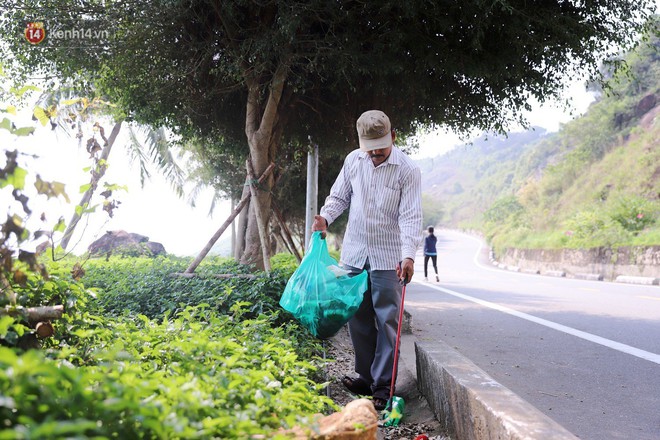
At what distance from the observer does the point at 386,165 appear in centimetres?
493

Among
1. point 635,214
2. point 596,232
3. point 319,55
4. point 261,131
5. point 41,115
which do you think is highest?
point 319,55

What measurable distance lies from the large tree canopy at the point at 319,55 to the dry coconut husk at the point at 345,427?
19.1 ft

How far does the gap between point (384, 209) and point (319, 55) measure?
4.33m

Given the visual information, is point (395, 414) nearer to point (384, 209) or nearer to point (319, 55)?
point (384, 209)

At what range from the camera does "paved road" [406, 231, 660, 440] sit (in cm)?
468

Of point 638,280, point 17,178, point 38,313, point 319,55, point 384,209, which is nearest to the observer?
point 17,178

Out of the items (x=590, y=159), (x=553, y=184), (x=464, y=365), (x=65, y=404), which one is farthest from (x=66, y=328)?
(x=553, y=184)

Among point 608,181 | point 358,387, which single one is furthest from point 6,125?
point 608,181

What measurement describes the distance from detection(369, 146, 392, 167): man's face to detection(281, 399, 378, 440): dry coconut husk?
2.55 m

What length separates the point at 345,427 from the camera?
7.87 feet

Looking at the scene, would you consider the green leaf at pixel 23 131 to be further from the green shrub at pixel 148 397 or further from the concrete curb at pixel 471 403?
the concrete curb at pixel 471 403

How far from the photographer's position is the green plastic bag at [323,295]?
190 inches

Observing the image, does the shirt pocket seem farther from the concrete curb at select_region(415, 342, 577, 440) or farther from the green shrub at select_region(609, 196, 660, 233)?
the green shrub at select_region(609, 196, 660, 233)

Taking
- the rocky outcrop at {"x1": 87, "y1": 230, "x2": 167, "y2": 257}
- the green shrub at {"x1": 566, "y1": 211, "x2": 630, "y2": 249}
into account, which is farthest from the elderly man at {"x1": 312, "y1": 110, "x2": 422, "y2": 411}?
the rocky outcrop at {"x1": 87, "y1": 230, "x2": 167, "y2": 257}
